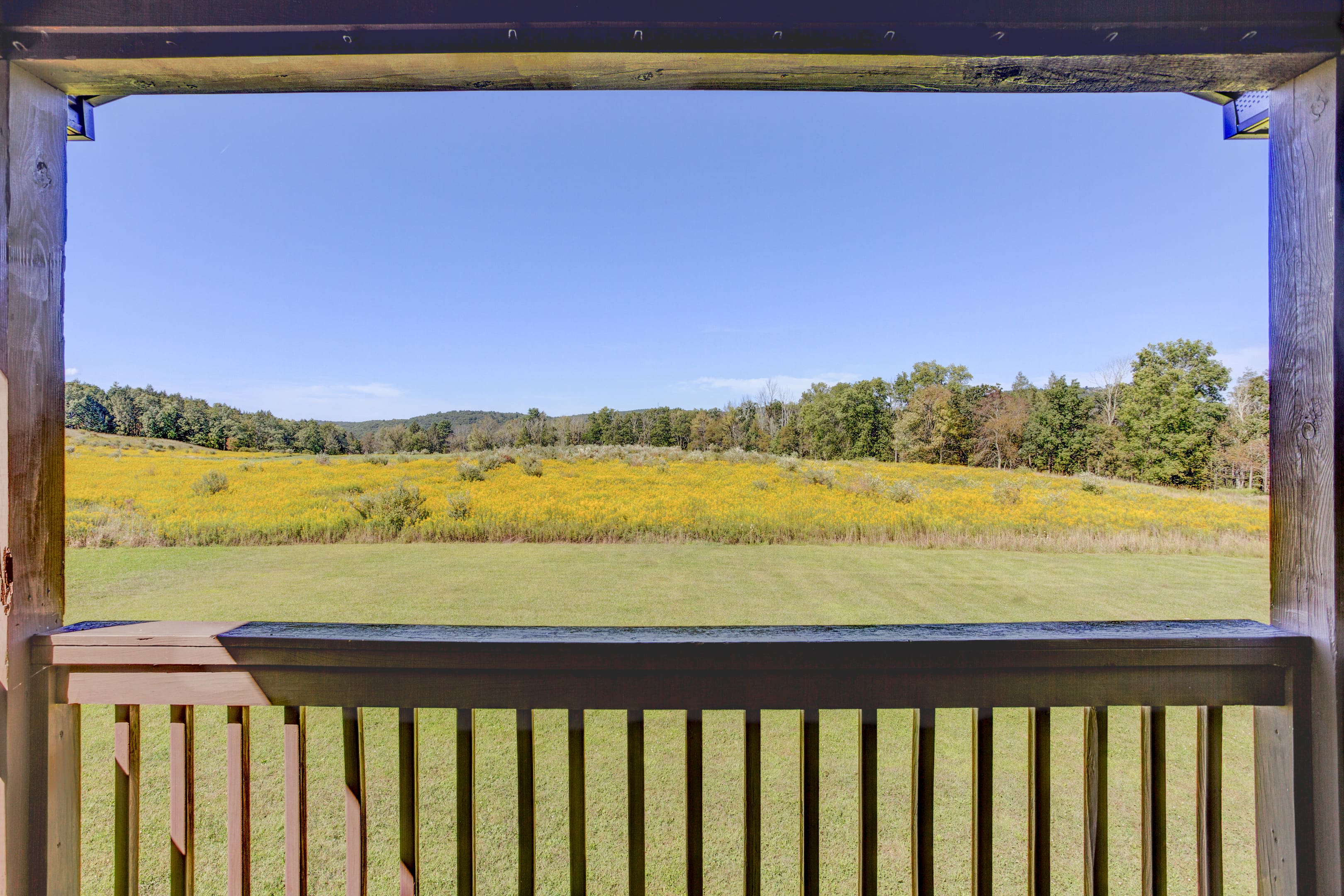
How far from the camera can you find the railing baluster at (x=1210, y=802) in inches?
29.0

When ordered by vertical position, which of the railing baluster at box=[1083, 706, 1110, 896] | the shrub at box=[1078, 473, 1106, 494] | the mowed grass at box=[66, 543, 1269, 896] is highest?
the shrub at box=[1078, 473, 1106, 494]

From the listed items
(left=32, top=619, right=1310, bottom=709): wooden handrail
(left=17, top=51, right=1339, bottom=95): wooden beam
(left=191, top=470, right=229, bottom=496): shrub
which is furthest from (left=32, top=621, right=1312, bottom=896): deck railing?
(left=191, top=470, right=229, bottom=496): shrub

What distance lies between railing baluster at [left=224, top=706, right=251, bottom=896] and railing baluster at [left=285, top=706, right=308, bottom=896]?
0.17 feet

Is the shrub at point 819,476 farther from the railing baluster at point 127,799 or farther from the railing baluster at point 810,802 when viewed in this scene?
the railing baluster at point 127,799

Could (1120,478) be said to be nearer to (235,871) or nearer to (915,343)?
(915,343)

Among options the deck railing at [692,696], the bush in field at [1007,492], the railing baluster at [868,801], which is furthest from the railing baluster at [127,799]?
the bush in field at [1007,492]

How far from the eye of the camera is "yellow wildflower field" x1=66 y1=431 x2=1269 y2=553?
Answer: 8.80ft

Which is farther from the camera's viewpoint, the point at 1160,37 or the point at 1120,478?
the point at 1120,478

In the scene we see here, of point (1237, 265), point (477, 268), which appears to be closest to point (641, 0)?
point (477, 268)

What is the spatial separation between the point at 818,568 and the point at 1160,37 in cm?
326

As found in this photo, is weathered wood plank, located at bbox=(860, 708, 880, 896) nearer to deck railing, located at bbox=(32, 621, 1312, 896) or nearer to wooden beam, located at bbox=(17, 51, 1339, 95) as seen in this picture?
deck railing, located at bbox=(32, 621, 1312, 896)

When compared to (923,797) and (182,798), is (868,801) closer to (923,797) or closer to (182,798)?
(923,797)

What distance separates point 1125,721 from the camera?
7.89 feet

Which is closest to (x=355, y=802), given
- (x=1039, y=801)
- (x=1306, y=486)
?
(x=1039, y=801)
